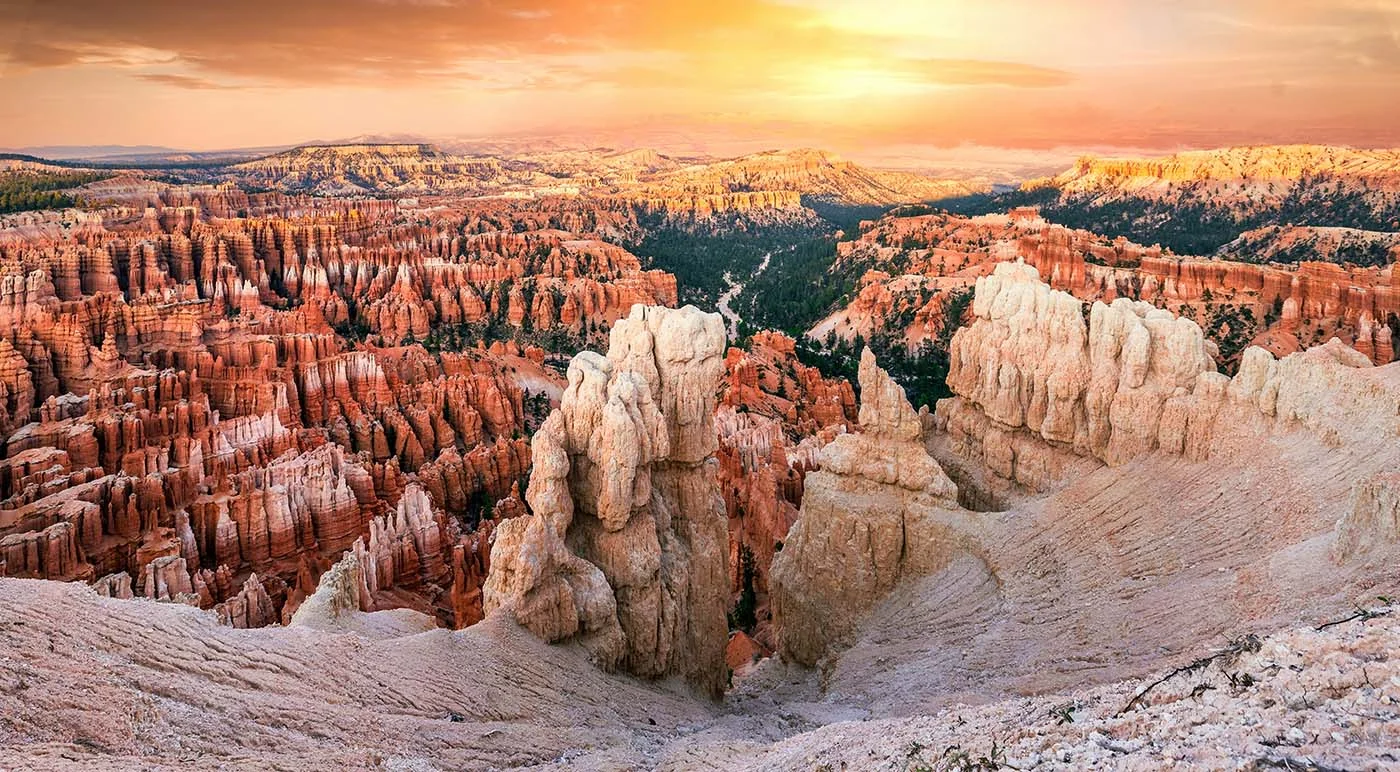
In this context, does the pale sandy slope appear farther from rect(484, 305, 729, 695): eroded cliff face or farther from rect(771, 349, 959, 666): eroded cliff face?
rect(484, 305, 729, 695): eroded cliff face

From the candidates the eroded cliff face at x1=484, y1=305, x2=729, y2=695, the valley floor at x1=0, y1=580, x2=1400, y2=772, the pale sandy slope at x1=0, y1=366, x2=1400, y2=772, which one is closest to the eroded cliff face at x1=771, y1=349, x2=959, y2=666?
the pale sandy slope at x1=0, y1=366, x2=1400, y2=772

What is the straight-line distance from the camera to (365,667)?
33.1ft

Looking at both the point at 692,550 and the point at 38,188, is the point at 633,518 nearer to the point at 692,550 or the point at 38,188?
the point at 692,550

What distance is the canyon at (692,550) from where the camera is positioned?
Result: 7.52 metres

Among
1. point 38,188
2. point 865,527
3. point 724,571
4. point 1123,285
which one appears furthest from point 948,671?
point 38,188

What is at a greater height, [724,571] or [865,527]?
[865,527]

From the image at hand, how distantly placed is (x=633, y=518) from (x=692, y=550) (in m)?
2.32

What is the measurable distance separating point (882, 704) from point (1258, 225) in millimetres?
121931

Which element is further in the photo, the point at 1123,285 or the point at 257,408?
the point at 1123,285

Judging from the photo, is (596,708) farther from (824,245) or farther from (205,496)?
(824,245)

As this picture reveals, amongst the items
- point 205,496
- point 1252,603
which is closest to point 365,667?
point 1252,603

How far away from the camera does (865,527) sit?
19.8m

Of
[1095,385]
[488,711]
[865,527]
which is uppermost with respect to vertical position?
[1095,385]

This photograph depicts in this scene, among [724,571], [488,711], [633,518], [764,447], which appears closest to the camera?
[488,711]
